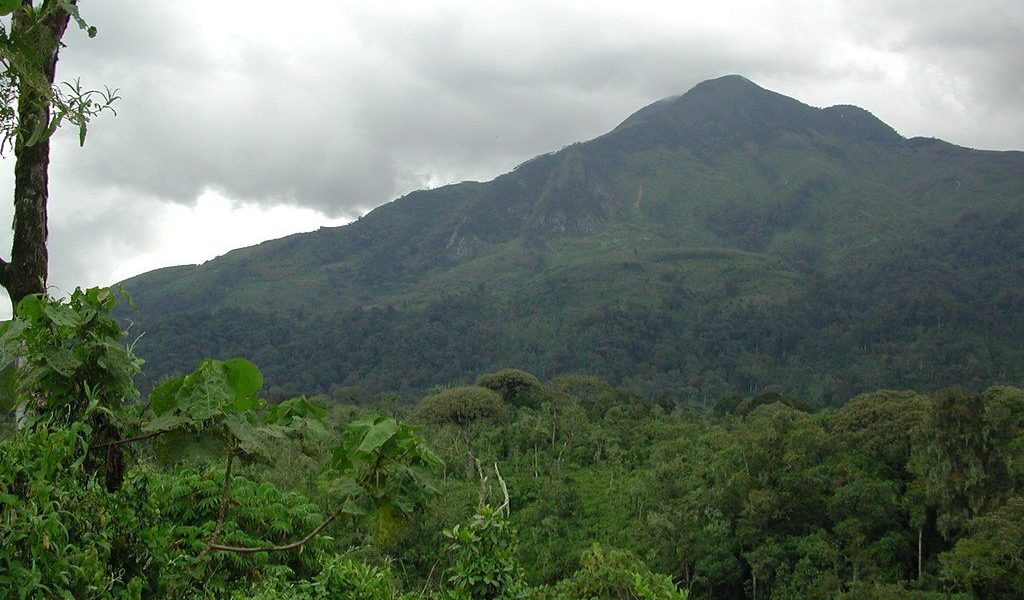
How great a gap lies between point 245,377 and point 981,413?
2463 cm

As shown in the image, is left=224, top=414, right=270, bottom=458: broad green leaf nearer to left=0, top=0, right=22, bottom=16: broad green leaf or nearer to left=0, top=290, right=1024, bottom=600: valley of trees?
left=0, top=290, right=1024, bottom=600: valley of trees

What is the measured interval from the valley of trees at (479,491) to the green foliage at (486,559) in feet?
0.04

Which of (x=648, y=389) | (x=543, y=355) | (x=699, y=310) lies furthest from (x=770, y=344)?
(x=543, y=355)

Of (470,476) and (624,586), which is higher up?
(624,586)

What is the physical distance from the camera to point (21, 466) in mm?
1829

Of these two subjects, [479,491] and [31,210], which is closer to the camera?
[31,210]

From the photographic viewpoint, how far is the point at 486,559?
3.41 metres

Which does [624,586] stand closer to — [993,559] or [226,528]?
[226,528]

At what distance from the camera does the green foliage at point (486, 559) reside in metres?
3.38

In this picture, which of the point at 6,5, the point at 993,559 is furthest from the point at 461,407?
the point at 6,5

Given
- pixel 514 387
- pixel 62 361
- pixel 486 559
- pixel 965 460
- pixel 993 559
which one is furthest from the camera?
pixel 514 387

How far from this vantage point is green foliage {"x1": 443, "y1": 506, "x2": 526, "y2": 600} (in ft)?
11.1

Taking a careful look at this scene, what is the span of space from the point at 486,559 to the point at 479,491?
0.37m

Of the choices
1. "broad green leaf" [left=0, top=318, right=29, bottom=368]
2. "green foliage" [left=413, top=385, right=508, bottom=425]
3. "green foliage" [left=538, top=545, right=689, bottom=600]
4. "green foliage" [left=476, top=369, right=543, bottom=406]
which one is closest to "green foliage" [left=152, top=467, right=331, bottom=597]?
"broad green leaf" [left=0, top=318, right=29, bottom=368]
